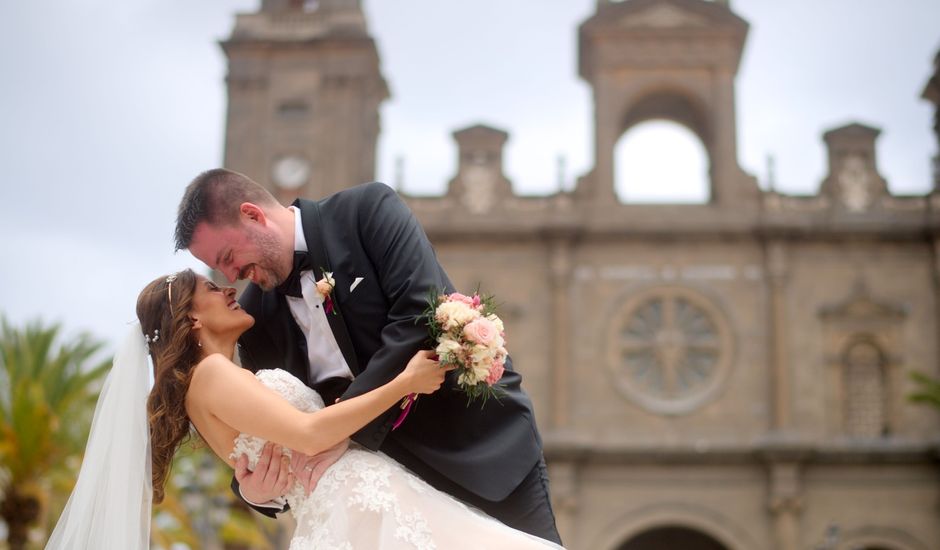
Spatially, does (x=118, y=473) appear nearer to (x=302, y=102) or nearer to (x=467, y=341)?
(x=467, y=341)

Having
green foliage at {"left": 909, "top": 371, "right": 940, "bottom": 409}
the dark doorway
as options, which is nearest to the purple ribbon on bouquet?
green foliage at {"left": 909, "top": 371, "right": 940, "bottom": 409}

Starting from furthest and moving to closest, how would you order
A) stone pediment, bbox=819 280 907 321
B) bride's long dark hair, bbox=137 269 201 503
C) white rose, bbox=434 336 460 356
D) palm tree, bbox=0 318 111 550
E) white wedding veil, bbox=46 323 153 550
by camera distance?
stone pediment, bbox=819 280 907 321 → palm tree, bbox=0 318 111 550 → white wedding veil, bbox=46 323 153 550 → bride's long dark hair, bbox=137 269 201 503 → white rose, bbox=434 336 460 356

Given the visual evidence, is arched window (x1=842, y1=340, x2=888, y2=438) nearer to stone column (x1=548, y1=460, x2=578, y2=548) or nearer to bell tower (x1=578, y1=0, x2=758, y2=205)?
bell tower (x1=578, y1=0, x2=758, y2=205)

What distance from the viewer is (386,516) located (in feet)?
11.6

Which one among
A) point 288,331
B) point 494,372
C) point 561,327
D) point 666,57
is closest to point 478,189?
point 561,327

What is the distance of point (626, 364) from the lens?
89.9 ft

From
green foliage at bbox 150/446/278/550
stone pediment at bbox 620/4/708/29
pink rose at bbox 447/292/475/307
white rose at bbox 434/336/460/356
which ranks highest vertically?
stone pediment at bbox 620/4/708/29

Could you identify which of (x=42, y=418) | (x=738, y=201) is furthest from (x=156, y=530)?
(x=738, y=201)

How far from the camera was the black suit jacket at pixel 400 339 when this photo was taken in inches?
140

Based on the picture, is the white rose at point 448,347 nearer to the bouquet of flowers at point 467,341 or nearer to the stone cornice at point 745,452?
the bouquet of flowers at point 467,341

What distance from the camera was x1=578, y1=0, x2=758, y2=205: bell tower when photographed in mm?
28547

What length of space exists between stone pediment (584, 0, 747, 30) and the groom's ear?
25.9 meters

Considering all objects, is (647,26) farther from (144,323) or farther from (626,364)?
(144,323)

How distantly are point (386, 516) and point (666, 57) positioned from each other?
86.7ft
